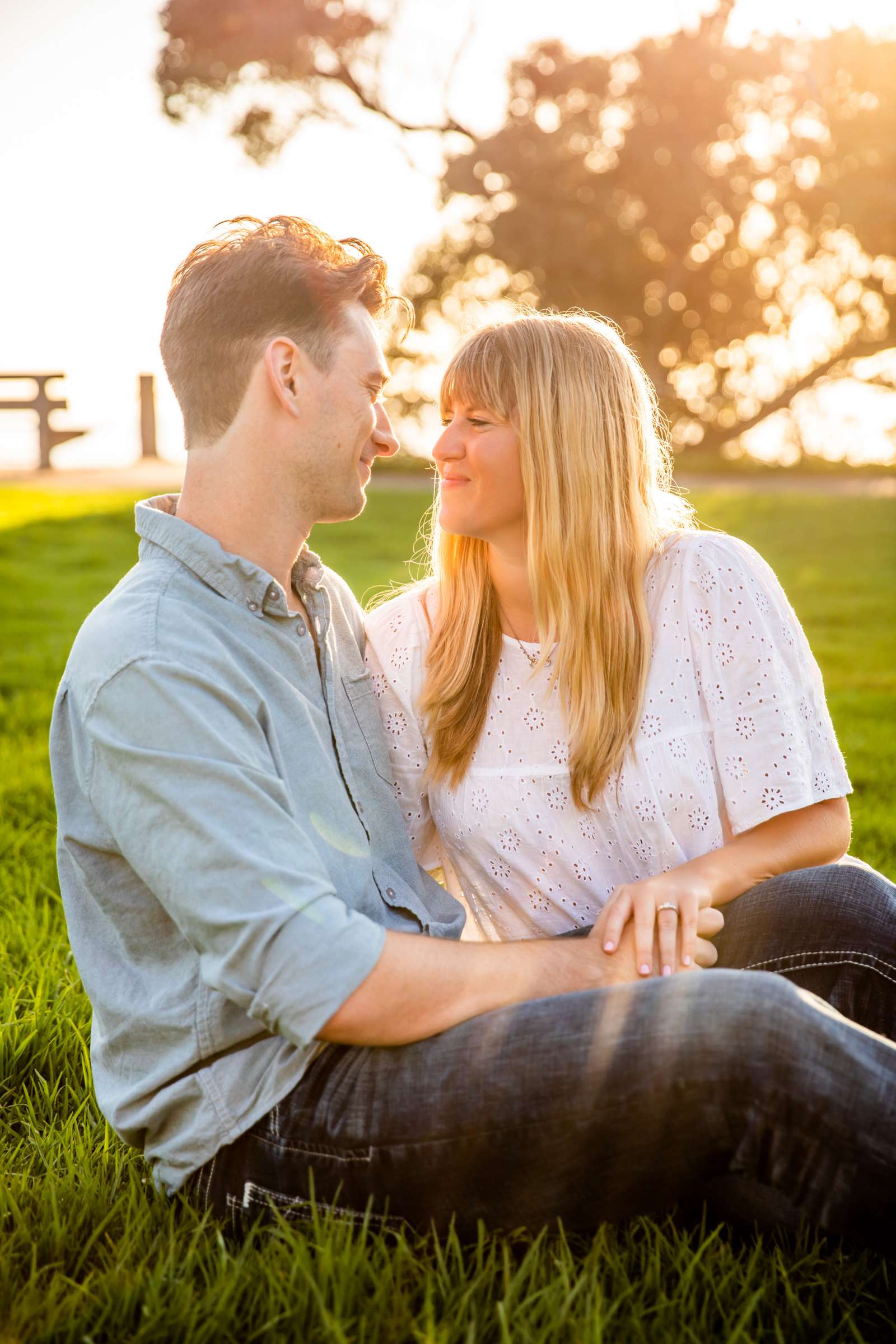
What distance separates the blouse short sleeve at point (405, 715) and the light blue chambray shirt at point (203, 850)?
0.36m

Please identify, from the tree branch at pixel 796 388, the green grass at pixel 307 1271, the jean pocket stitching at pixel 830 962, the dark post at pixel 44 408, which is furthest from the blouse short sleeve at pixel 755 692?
the tree branch at pixel 796 388

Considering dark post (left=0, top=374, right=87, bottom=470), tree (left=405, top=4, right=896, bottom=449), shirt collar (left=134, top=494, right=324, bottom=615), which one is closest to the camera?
shirt collar (left=134, top=494, right=324, bottom=615)

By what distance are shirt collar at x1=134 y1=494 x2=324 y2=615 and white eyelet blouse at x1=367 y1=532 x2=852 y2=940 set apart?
68 centimetres

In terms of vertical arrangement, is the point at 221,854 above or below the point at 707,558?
below

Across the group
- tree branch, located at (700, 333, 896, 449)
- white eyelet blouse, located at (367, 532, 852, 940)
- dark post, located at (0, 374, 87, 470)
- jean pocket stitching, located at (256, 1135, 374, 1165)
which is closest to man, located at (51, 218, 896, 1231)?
jean pocket stitching, located at (256, 1135, 374, 1165)

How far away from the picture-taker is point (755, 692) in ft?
8.64

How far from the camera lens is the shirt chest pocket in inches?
106

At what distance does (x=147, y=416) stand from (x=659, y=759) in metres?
12.9

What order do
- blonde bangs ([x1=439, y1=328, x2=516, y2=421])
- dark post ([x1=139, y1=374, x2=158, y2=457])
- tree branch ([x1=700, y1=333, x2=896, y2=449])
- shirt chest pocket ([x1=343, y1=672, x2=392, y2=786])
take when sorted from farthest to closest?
tree branch ([x1=700, y1=333, x2=896, y2=449])
dark post ([x1=139, y1=374, x2=158, y2=457])
blonde bangs ([x1=439, y1=328, x2=516, y2=421])
shirt chest pocket ([x1=343, y1=672, x2=392, y2=786])

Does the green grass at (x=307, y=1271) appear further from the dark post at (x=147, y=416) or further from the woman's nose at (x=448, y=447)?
the dark post at (x=147, y=416)

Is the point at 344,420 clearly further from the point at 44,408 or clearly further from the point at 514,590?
the point at 44,408

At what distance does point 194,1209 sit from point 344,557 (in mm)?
8032

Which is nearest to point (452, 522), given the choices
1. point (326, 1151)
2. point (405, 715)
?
point (405, 715)

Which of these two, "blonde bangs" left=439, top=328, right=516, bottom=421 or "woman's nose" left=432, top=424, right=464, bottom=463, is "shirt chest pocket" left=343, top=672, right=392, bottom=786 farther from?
"blonde bangs" left=439, top=328, right=516, bottom=421
